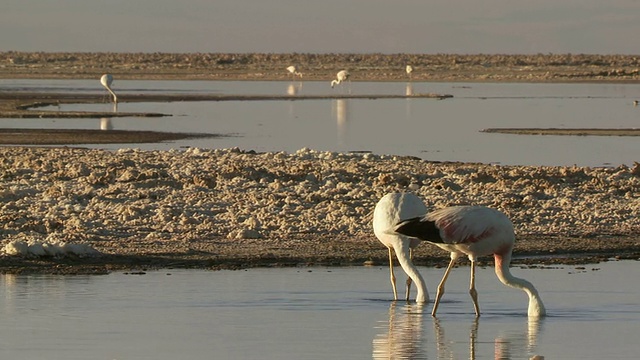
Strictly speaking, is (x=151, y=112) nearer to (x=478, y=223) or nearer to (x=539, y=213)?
(x=539, y=213)

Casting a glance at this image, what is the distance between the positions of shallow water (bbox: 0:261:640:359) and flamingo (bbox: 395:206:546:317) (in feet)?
0.94

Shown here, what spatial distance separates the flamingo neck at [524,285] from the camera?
11969mm

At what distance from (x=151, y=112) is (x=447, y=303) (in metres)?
34.0

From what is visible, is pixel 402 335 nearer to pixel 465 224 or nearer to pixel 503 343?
pixel 503 343

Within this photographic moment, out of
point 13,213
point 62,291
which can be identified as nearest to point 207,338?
point 62,291

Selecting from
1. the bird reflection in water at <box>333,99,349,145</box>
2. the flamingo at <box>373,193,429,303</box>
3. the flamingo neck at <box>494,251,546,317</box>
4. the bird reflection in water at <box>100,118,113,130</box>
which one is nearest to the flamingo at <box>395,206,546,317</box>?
the flamingo neck at <box>494,251,546,317</box>

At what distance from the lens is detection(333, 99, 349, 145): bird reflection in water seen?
3409 cm

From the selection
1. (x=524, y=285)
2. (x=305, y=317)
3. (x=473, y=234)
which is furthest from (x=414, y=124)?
(x=305, y=317)

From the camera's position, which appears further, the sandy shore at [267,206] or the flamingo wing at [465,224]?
the sandy shore at [267,206]

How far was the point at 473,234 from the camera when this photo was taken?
11.9m

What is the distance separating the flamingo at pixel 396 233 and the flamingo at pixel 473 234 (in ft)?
2.18

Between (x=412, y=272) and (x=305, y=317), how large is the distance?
4.91 ft

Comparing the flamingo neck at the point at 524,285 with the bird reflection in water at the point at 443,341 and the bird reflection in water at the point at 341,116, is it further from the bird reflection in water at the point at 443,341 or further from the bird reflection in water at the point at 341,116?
the bird reflection in water at the point at 341,116

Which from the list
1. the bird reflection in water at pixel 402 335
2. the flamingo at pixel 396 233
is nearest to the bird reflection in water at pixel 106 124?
the flamingo at pixel 396 233
